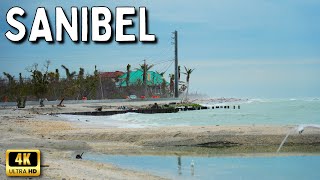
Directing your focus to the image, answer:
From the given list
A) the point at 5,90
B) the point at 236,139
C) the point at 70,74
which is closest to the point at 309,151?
the point at 236,139

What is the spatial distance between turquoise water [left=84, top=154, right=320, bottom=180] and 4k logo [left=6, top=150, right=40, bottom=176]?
8.04 m

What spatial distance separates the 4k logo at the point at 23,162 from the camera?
8.88 meters

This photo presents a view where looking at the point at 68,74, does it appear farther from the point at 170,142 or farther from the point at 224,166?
the point at 224,166

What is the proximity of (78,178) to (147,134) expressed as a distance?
46.4ft

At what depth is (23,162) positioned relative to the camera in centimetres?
912

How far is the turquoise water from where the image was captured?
17.7 metres

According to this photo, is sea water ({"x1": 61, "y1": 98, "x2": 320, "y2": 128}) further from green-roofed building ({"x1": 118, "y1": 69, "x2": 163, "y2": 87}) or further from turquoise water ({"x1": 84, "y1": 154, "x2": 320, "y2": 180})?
green-roofed building ({"x1": 118, "y1": 69, "x2": 163, "y2": 87})

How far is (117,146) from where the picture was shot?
2495 cm

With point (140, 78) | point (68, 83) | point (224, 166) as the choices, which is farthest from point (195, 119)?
point (140, 78)

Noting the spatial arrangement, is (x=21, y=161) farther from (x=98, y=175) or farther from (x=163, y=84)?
(x=163, y=84)

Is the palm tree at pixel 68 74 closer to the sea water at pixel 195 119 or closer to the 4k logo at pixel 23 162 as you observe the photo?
the sea water at pixel 195 119

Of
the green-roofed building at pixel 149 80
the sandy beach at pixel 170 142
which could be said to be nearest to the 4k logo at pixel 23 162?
the sandy beach at pixel 170 142

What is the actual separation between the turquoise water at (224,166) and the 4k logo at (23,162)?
26.4ft

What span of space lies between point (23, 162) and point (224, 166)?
1143cm
